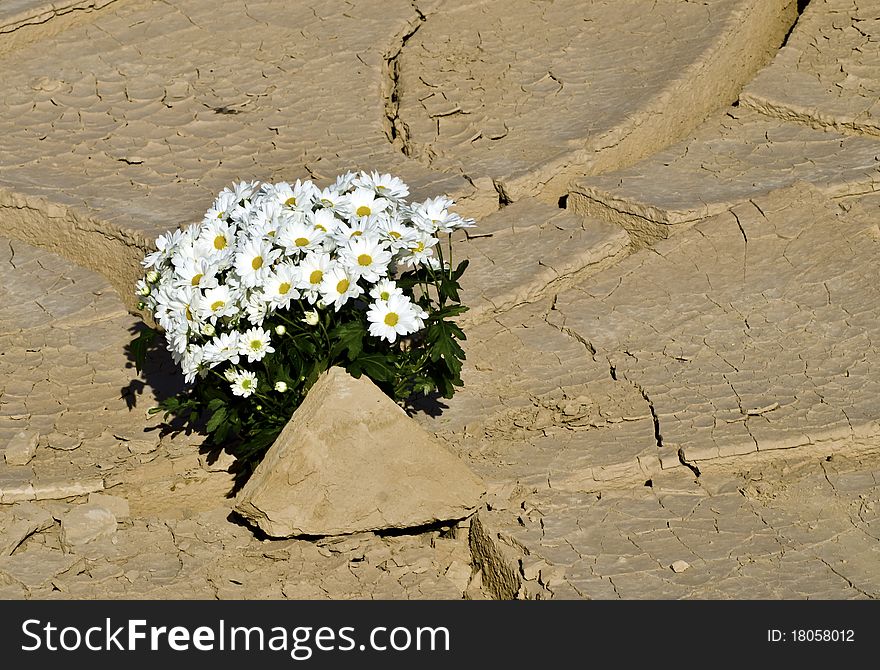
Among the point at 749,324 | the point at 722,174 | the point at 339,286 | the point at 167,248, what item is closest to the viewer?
the point at 339,286

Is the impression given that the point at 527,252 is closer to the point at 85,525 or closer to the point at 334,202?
the point at 334,202

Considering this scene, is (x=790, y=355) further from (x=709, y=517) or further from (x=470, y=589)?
(x=470, y=589)

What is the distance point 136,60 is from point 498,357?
2619 millimetres

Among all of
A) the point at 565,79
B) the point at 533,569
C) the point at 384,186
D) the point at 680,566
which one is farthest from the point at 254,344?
the point at 565,79

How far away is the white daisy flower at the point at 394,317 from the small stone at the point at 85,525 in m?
0.97

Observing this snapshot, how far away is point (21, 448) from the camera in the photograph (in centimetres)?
389

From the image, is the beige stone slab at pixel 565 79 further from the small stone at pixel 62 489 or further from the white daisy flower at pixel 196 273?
the small stone at pixel 62 489

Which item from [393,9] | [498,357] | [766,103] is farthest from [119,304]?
[766,103]

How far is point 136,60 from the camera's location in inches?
231

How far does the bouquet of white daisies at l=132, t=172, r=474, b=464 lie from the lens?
11.6ft

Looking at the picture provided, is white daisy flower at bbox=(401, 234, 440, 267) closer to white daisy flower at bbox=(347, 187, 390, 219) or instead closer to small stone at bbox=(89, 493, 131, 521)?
white daisy flower at bbox=(347, 187, 390, 219)

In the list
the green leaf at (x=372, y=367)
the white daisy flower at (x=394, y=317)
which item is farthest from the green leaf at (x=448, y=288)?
the green leaf at (x=372, y=367)

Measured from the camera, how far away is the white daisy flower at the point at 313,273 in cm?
Result: 350

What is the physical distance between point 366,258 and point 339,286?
0.11 m
